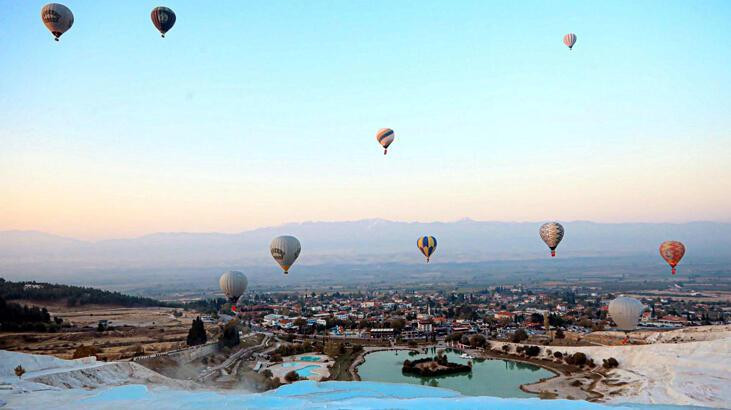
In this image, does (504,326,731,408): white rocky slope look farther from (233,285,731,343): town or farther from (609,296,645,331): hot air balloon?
(233,285,731,343): town

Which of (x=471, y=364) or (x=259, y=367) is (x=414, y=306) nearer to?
(x=471, y=364)

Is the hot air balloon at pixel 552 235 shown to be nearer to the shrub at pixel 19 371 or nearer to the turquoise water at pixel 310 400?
the turquoise water at pixel 310 400

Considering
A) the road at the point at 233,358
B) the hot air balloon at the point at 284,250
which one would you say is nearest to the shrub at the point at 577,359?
the hot air balloon at the point at 284,250

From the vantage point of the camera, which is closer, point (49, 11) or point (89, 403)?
point (89, 403)

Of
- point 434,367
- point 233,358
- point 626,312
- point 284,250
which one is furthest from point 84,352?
point 626,312

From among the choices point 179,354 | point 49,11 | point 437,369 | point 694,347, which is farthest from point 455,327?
point 49,11
